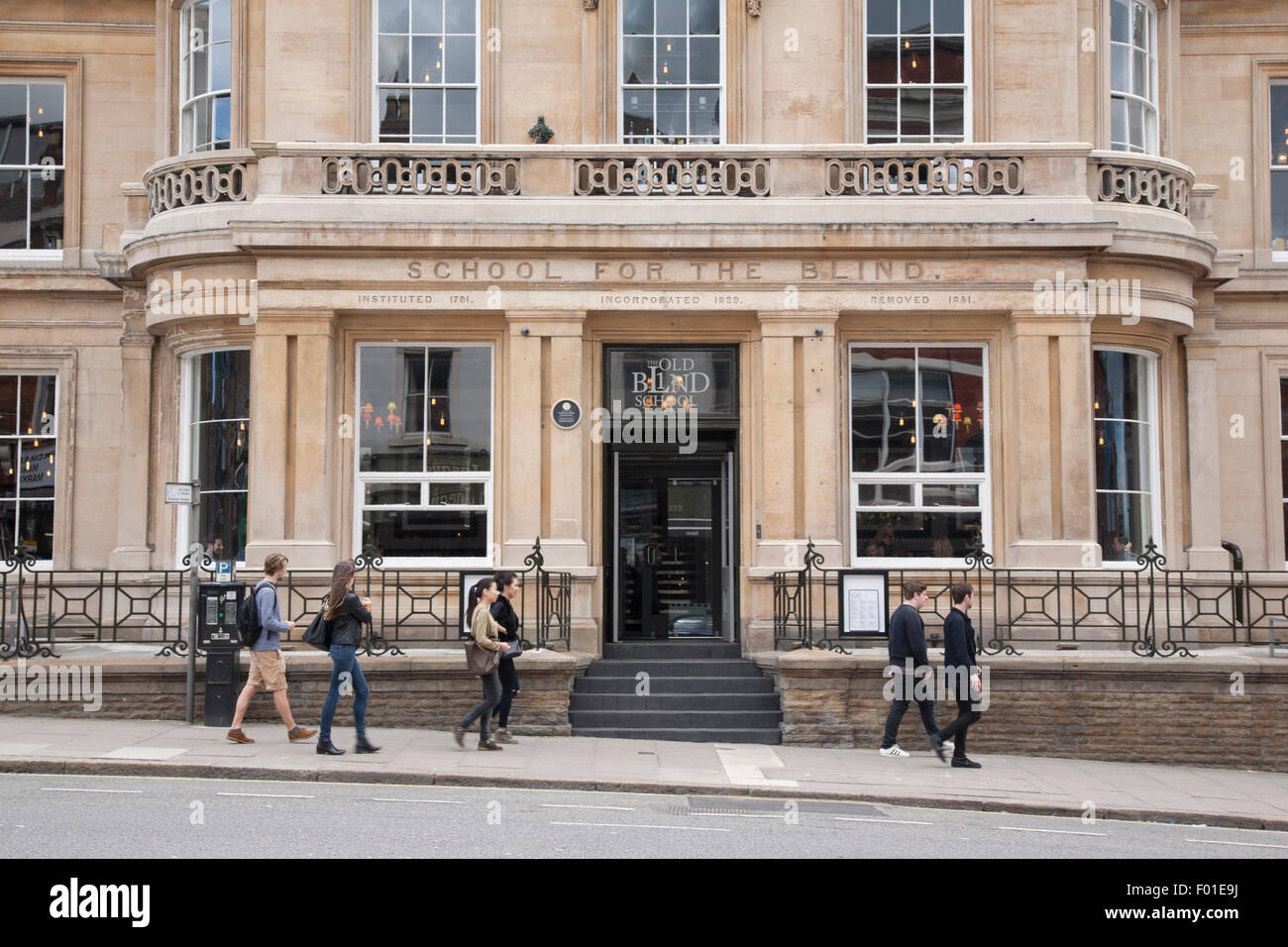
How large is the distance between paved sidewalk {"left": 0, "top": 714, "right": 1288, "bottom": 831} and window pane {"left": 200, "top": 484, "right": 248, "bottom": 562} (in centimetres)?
361

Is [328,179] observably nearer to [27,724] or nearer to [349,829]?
[27,724]

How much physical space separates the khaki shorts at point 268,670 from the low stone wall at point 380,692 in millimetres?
1229

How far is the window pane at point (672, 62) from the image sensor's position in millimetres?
18609

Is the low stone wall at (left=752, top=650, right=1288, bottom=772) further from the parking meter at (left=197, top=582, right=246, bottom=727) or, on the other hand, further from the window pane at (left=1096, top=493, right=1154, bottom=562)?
the parking meter at (left=197, top=582, right=246, bottom=727)

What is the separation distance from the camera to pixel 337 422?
18.0 metres

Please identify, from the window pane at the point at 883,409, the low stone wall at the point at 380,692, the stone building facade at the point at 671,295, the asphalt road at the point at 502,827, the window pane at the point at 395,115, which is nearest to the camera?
the asphalt road at the point at 502,827

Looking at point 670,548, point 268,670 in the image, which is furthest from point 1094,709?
point 268,670

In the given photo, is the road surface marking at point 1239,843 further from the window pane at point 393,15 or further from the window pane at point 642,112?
the window pane at point 393,15

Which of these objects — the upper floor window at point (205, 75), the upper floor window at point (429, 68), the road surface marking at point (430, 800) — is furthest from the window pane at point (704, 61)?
the road surface marking at point (430, 800)

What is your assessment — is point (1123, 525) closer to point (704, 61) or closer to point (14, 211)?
point (704, 61)

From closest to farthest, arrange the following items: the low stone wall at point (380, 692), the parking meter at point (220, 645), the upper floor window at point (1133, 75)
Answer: the parking meter at point (220, 645), the low stone wall at point (380, 692), the upper floor window at point (1133, 75)

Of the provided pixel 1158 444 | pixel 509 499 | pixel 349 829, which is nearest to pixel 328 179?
pixel 509 499

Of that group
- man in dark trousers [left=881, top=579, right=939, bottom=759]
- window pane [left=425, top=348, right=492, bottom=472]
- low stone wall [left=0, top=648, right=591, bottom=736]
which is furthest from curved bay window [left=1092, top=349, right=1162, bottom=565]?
window pane [left=425, top=348, right=492, bottom=472]

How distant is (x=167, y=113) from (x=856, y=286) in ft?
31.9
